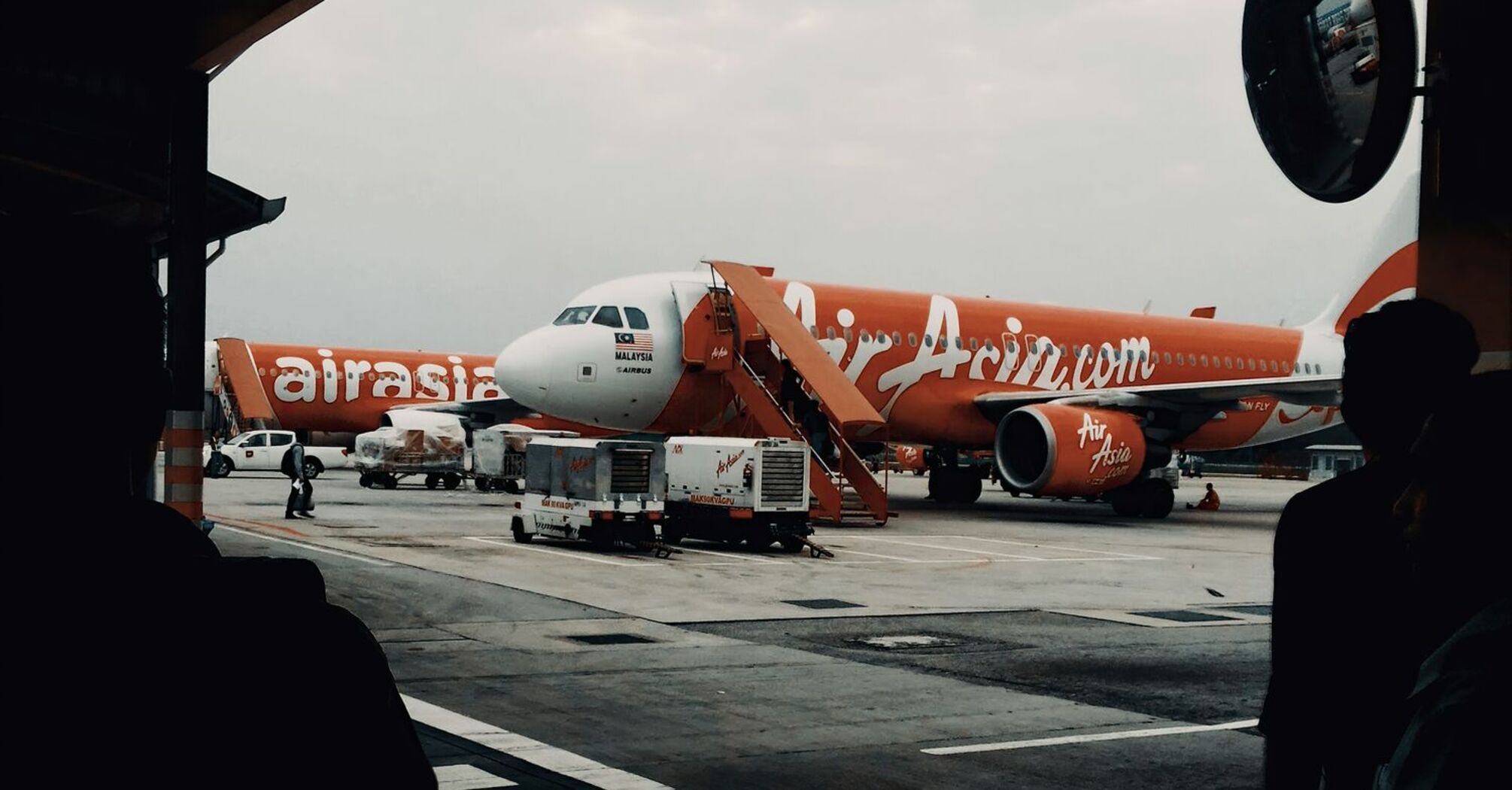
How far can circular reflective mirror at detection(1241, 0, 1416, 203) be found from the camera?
3.56 metres

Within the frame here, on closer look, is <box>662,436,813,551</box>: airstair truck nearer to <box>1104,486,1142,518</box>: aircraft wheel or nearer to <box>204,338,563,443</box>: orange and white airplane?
<box>1104,486,1142,518</box>: aircraft wheel

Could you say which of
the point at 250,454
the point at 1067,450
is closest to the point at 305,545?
the point at 1067,450

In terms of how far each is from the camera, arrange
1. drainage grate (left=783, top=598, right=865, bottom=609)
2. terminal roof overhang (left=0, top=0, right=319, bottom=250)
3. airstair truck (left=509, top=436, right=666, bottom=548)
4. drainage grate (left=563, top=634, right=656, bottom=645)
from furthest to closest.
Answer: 1. airstair truck (left=509, top=436, right=666, bottom=548)
2. drainage grate (left=783, top=598, right=865, bottom=609)
3. drainage grate (left=563, top=634, right=656, bottom=645)
4. terminal roof overhang (left=0, top=0, right=319, bottom=250)

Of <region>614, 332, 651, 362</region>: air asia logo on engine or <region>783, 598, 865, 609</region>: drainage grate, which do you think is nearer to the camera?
<region>783, 598, 865, 609</region>: drainage grate

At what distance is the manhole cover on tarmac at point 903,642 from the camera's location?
1055 centimetres

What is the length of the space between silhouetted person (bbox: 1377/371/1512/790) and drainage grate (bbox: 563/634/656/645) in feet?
28.2

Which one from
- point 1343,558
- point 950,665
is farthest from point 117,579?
point 950,665

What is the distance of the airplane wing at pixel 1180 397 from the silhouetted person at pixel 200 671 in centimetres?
2489

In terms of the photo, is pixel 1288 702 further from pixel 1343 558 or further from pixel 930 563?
pixel 930 563

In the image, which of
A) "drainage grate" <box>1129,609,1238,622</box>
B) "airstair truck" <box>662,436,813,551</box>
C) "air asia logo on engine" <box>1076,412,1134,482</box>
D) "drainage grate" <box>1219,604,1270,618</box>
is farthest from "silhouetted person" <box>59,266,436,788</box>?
"air asia logo on engine" <box>1076,412,1134,482</box>

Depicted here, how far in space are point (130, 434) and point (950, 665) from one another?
348 inches

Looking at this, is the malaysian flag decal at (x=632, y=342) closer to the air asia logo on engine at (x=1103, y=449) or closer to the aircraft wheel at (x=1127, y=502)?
the air asia logo on engine at (x=1103, y=449)

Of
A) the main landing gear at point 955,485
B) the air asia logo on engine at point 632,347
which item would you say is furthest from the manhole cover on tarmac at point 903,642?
the main landing gear at point 955,485

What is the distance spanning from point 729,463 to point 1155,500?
1278 centimetres
